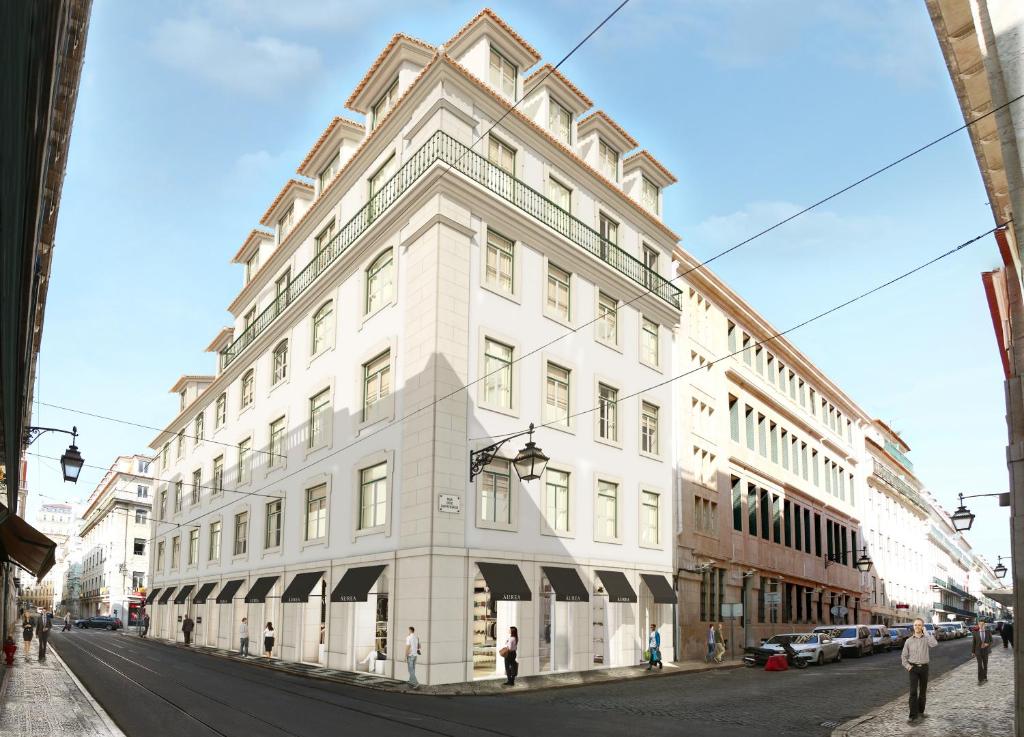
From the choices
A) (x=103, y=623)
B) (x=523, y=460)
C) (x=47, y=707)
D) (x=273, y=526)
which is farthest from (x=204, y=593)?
(x=103, y=623)

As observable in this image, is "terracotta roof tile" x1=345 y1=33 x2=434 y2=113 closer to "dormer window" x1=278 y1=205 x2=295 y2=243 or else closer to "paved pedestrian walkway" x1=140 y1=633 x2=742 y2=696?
"dormer window" x1=278 y1=205 x2=295 y2=243

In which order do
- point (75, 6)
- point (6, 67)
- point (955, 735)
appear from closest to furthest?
point (6, 67), point (75, 6), point (955, 735)

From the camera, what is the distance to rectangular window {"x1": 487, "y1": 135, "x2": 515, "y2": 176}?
90.6 feet

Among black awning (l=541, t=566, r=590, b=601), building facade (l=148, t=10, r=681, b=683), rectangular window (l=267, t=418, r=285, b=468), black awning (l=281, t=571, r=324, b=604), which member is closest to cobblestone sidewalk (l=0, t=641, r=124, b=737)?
black awning (l=281, t=571, r=324, b=604)

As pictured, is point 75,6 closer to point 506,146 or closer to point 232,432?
point 506,146

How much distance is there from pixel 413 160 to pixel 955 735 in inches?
831

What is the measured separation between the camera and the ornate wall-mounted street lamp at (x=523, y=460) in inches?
865

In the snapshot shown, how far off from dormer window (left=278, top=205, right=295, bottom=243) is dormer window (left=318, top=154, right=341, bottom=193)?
325 centimetres

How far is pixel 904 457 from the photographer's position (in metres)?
82.4

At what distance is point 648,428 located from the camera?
32.7 m

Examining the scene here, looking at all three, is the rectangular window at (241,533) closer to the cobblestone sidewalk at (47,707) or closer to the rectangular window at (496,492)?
the cobblestone sidewalk at (47,707)

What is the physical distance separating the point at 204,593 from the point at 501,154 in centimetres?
2628

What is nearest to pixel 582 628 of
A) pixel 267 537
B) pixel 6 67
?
pixel 267 537

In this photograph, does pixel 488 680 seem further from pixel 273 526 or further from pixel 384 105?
pixel 384 105
